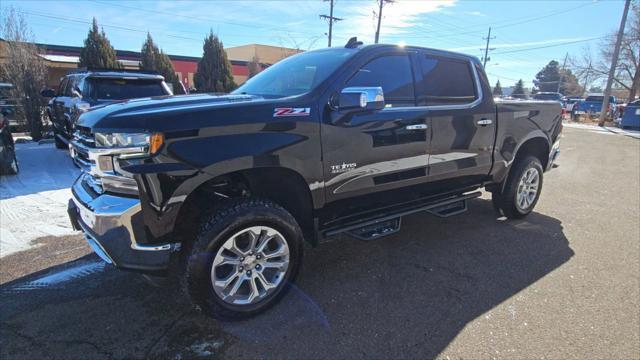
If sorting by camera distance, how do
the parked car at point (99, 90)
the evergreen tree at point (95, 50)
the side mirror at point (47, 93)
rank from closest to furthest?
the parked car at point (99, 90) < the side mirror at point (47, 93) < the evergreen tree at point (95, 50)

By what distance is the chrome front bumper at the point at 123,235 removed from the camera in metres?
2.37

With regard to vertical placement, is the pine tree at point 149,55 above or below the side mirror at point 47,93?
above

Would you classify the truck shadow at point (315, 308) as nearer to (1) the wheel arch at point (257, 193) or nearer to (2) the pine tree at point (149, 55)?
(1) the wheel arch at point (257, 193)

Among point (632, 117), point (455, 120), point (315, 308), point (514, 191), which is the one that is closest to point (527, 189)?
point (514, 191)

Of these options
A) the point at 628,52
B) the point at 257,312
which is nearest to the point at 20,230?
the point at 257,312

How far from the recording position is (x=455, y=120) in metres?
3.89

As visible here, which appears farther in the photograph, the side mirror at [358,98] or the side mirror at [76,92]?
the side mirror at [76,92]

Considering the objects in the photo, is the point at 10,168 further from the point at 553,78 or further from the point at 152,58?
the point at 553,78

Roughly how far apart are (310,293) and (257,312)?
1.72 feet

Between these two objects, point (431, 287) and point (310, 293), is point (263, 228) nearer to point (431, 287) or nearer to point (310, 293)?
point (310, 293)

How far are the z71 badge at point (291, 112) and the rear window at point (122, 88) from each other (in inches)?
228

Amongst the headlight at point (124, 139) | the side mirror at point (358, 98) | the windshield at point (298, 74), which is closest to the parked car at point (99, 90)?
the windshield at point (298, 74)

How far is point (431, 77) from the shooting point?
12.5ft

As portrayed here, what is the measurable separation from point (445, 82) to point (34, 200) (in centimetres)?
556
